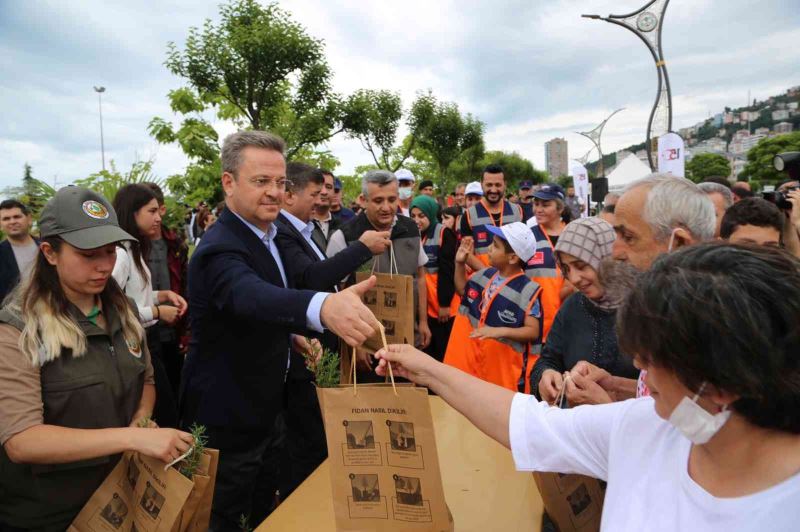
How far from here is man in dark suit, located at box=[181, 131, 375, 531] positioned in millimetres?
1985

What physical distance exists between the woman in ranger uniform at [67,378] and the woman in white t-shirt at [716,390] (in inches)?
49.7

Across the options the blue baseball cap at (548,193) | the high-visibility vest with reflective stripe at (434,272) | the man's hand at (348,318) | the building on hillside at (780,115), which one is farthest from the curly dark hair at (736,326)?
the building on hillside at (780,115)

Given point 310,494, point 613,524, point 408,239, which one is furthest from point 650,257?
point 408,239

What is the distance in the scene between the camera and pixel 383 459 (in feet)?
4.71

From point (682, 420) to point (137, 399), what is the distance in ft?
6.13

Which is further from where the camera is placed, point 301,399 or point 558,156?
point 558,156

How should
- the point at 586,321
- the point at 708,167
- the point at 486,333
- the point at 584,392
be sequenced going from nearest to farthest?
1. the point at 584,392
2. the point at 586,321
3. the point at 486,333
4. the point at 708,167

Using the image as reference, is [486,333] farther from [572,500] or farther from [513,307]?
[572,500]

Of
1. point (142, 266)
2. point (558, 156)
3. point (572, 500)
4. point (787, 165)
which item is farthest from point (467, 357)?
point (558, 156)

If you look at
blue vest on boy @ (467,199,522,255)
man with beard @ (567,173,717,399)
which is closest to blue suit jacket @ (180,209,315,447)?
man with beard @ (567,173,717,399)

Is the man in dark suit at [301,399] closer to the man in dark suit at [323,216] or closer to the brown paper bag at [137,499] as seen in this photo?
the brown paper bag at [137,499]

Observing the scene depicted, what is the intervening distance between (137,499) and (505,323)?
2.45 m

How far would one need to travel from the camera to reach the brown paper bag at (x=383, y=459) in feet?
4.54

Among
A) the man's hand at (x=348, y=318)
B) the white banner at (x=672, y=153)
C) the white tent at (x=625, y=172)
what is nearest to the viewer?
the man's hand at (x=348, y=318)
